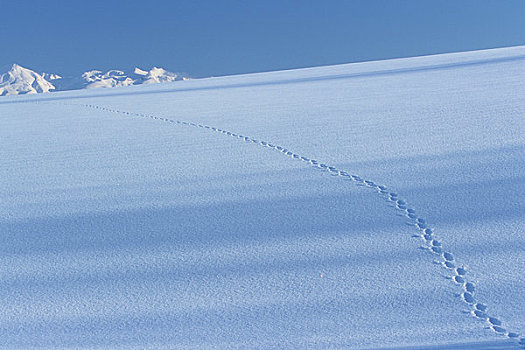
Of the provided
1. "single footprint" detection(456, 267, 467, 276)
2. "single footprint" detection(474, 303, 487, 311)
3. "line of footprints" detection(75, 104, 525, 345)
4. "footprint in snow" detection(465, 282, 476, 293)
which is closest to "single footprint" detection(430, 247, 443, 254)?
"line of footprints" detection(75, 104, 525, 345)

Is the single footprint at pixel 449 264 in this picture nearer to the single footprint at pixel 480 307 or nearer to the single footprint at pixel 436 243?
the single footprint at pixel 436 243

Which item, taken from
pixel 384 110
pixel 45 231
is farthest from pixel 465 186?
pixel 384 110

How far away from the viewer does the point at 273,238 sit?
246cm

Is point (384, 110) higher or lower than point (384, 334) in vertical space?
higher

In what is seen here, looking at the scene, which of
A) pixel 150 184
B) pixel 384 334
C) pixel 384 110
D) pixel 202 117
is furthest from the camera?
pixel 202 117

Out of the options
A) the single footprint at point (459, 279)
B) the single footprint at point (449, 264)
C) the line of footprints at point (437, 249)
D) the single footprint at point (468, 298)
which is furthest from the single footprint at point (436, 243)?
the single footprint at point (468, 298)

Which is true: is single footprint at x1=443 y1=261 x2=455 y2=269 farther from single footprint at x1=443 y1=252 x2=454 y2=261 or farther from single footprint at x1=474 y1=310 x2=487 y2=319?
single footprint at x1=474 y1=310 x2=487 y2=319

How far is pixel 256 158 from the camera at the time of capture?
12.6 ft

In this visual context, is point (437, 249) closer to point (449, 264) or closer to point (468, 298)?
point (449, 264)

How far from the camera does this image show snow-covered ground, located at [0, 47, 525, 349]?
5.96ft

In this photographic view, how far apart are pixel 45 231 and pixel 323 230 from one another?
1325mm

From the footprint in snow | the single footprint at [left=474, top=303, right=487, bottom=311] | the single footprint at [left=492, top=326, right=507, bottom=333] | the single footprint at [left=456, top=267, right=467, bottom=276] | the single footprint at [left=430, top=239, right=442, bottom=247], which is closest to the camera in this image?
the single footprint at [left=492, top=326, right=507, bottom=333]

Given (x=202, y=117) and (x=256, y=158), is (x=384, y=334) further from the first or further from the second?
(x=202, y=117)

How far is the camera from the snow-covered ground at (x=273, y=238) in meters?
1.82
